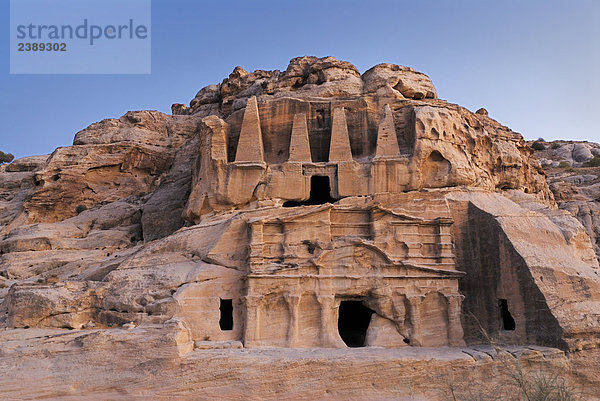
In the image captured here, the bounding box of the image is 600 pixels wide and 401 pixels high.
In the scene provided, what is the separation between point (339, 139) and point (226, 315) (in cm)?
1062

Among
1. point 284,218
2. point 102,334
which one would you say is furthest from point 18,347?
point 284,218

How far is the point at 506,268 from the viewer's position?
63.4 feet

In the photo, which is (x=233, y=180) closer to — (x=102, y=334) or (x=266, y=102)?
(x=266, y=102)

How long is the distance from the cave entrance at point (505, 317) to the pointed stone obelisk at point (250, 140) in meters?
12.7

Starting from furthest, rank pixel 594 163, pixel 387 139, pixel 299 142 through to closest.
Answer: pixel 594 163 → pixel 299 142 → pixel 387 139

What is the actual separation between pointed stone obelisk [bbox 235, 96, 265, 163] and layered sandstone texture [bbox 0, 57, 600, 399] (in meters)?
0.08

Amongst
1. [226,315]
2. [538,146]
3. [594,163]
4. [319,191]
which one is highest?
[538,146]

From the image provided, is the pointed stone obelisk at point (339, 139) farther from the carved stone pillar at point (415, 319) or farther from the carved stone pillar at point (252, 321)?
the carved stone pillar at point (252, 321)

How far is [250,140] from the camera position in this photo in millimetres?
25672

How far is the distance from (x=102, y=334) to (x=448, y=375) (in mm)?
10797

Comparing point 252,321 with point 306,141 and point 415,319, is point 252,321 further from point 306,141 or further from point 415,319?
point 306,141

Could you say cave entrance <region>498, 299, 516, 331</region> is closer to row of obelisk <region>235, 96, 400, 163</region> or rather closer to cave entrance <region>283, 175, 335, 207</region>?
row of obelisk <region>235, 96, 400, 163</region>

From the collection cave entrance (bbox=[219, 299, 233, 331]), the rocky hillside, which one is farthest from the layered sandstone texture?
the rocky hillside

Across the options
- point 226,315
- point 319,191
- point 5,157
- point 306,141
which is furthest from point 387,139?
point 5,157
